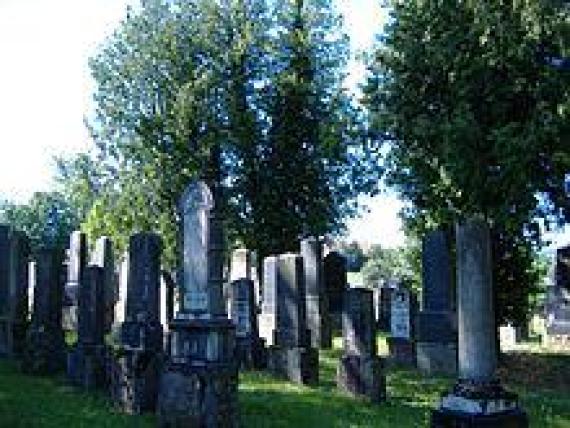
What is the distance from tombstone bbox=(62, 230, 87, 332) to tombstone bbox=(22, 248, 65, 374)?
463 centimetres

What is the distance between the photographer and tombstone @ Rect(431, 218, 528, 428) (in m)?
8.36

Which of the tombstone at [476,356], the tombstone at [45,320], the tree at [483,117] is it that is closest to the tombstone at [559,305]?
the tree at [483,117]

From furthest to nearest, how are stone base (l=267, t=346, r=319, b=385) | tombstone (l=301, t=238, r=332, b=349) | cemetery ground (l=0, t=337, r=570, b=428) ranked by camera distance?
tombstone (l=301, t=238, r=332, b=349) → stone base (l=267, t=346, r=319, b=385) → cemetery ground (l=0, t=337, r=570, b=428)

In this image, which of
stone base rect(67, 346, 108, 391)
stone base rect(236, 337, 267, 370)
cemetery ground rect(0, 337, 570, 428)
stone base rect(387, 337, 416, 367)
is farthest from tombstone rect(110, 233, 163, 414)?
stone base rect(387, 337, 416, 367)

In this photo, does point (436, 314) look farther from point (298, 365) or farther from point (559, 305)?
point (559, 305)

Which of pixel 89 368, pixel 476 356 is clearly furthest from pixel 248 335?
pixel 476 356

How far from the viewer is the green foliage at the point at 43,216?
232 ft

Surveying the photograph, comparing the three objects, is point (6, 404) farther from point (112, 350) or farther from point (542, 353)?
point (542, 353)

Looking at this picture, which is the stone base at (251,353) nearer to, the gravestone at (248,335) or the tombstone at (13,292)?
the gravestone at (248,335)

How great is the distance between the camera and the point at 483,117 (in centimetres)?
1933

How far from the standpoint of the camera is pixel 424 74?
20.3 m

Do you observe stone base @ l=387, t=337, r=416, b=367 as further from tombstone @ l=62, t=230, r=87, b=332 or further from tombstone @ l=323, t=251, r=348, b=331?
tombstone @ l=62, t=230, r=87, b=332

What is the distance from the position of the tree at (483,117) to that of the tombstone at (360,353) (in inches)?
237

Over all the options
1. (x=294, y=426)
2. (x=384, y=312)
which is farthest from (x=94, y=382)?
(x=384, y=312)
